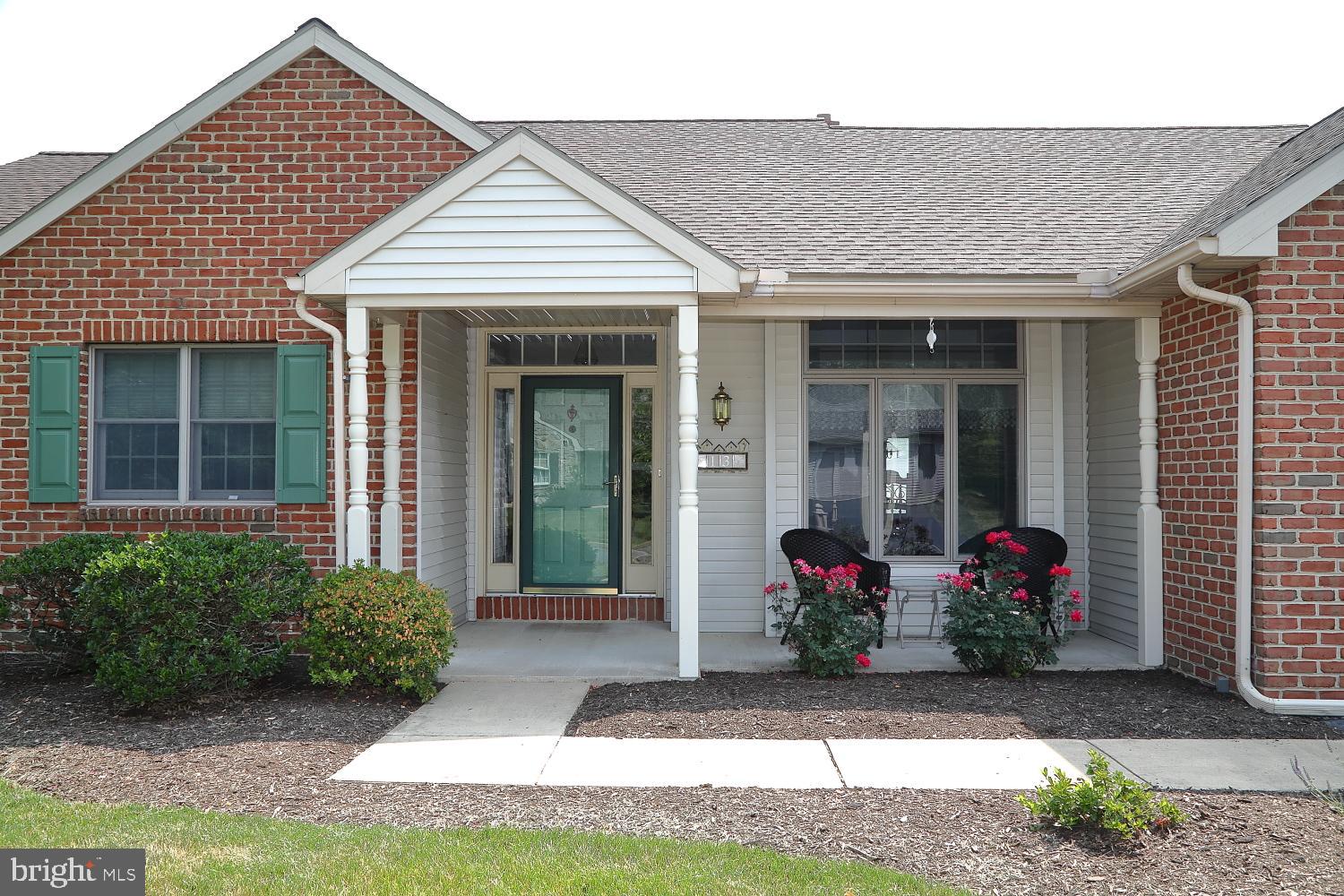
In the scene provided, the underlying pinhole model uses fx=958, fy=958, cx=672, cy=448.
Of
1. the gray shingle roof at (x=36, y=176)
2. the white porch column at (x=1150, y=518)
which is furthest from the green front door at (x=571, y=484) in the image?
the gray shingle roof at (x=36, y=176)

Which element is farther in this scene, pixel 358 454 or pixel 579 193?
pixel 358 454

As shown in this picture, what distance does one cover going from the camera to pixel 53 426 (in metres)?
7.45

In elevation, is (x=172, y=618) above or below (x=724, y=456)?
below

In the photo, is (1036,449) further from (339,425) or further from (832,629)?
(339,425)

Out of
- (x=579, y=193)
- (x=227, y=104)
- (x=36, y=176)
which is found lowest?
(x=579, y=193)

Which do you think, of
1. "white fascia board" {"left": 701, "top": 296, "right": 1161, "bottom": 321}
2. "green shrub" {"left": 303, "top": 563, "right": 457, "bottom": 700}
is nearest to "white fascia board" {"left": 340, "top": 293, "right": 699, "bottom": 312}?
"white fascia board" {"left": 701, "top": 296, "right": 1161, "bottom": 321}

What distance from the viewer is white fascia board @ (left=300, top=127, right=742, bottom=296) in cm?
634

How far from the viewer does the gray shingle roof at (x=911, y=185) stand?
24.5 ft

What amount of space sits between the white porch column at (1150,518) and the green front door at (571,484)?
447 centimetres

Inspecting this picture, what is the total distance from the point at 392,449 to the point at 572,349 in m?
2.29

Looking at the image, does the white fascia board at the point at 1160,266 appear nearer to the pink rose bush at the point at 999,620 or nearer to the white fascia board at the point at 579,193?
the pink rose bush at the point at 999,620

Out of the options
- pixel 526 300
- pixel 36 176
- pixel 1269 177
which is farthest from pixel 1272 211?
pixel 36 176

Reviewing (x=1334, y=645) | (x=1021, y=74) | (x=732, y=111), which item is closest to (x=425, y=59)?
(x=732, y=111)

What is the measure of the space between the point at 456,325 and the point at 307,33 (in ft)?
8.56
